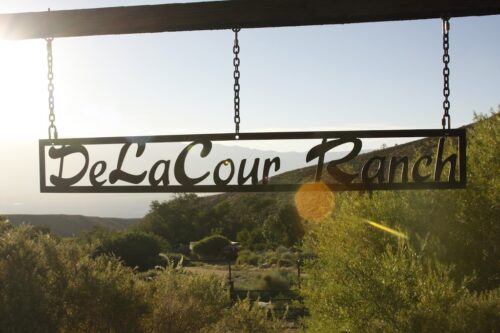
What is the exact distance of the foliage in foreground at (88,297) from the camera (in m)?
6.60

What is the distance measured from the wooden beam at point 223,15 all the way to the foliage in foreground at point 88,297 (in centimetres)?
314

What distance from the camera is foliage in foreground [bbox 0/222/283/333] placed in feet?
21.7

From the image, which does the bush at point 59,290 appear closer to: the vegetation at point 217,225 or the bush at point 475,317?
the bush at point 475,317

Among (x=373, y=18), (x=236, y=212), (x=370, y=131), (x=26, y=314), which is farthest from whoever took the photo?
(x=236, y=212)

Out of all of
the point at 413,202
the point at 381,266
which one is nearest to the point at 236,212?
the point at 413,202

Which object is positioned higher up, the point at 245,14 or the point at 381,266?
the point at 245,14

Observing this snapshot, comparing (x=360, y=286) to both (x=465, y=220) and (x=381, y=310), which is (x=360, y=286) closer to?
(x=381, y=310)

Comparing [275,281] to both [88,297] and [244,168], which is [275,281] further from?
[244,168]

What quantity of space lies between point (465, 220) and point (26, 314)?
10.4 metres

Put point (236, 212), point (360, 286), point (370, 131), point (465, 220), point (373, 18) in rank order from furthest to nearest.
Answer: point (236, 212) < point (465, 220) < point (360, 286) < point (373, 18) < point (370, 131)

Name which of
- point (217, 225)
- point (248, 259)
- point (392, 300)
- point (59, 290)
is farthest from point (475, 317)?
point (217, 225)

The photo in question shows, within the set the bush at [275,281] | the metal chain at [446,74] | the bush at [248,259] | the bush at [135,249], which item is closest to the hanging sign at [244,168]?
the metal chain at [446,74]

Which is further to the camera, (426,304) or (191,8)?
(426,304)

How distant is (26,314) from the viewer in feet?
21.2
